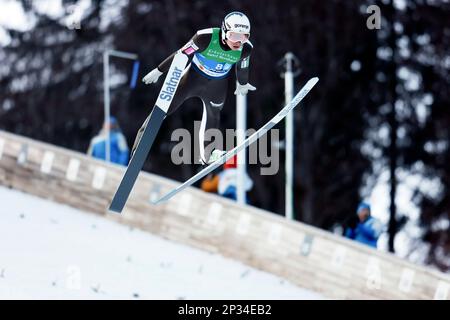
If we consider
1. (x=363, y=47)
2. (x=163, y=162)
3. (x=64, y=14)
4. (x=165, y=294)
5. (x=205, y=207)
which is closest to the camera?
(x=165, y=294)

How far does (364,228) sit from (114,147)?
161 inches

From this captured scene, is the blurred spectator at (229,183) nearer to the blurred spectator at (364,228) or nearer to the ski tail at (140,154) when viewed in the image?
the blurred spectator at (364,228)

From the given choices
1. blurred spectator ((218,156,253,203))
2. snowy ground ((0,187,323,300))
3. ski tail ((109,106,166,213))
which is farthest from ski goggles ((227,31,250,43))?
blurred spectator ((218,156,253,203))

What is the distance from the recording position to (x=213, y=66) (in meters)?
9.70

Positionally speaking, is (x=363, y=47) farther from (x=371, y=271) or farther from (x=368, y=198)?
(x=371, y=271)

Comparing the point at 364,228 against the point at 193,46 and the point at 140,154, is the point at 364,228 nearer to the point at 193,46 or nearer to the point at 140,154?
the point at 140,154

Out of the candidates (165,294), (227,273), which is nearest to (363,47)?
(227,273)

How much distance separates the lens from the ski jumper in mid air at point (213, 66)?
29.7ft

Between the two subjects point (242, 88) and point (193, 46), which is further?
point (242, 88)

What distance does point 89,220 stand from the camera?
51.7ft

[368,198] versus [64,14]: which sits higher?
[64,14]

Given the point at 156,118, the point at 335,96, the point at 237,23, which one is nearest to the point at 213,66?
the point at 156,118

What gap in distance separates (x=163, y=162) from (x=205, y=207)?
995cm

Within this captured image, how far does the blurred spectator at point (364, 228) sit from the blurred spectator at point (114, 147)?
3.67 metres
